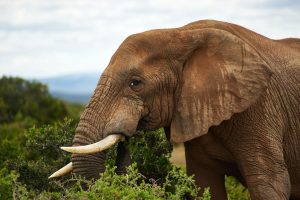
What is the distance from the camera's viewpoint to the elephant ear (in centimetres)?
697

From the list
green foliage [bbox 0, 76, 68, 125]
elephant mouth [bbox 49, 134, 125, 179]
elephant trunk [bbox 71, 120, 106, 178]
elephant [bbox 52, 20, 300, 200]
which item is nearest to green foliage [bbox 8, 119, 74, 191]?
elephant [bbox 52, 20, 300, 200]

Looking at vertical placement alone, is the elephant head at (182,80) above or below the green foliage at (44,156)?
above

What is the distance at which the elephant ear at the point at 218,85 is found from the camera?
6969 millimetres

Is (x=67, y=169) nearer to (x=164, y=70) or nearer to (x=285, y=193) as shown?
(x=164, y=70)

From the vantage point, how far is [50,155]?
367 inches

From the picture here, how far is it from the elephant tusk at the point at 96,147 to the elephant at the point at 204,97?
181 mm

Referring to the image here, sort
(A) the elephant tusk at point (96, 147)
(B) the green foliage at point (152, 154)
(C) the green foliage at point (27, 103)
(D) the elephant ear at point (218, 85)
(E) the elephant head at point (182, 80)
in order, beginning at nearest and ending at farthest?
(A) the elephant tusk at point (96, 147), (E) the elephant head at point (182, 80), (D) the elephant ear at point (218, 85), (B) the green foliage at point (152, 154), (C) the green foliage at point (27, 103)

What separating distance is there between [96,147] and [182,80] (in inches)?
41.2

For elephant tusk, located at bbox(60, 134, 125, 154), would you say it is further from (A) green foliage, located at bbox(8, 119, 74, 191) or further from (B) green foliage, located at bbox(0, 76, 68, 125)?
(B) green foliage, located at bbox(0, 76, 68, 125)

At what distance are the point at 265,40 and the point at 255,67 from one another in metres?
0.66

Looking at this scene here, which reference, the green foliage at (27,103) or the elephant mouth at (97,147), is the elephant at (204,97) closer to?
the elephant mouth at (97,147)

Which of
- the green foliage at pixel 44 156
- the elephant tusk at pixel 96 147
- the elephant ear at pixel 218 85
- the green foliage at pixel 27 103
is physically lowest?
the green foliage at pixel 27 103

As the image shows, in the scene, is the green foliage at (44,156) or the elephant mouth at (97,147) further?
the green foliage at (44,156)

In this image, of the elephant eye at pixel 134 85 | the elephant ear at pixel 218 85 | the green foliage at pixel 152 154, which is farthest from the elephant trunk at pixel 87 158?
the green foliage at pixel 152 154
